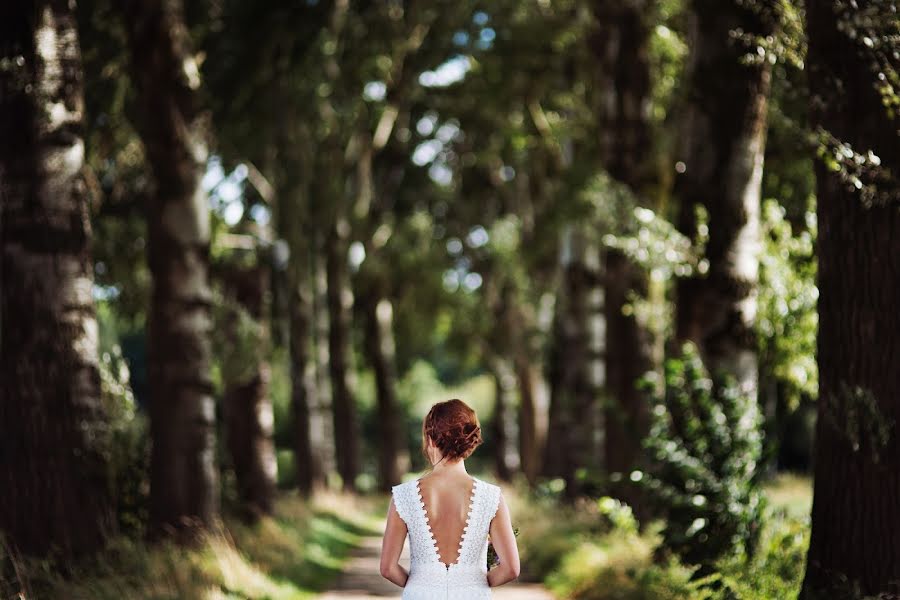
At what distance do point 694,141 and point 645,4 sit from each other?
19.2ft

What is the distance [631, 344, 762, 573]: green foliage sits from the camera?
9016 millimetres

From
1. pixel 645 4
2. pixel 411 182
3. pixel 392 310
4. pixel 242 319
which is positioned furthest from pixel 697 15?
pixel 392 310

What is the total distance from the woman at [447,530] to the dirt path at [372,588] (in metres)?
6.97

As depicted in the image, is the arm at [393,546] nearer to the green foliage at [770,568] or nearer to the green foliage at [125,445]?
the green foliage at [770,568]

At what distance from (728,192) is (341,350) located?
20.5 metres

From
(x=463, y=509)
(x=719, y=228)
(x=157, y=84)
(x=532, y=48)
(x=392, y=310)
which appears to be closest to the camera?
(x=463, y=509)

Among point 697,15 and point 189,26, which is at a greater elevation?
point 189,26

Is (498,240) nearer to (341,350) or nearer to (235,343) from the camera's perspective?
(341,350)

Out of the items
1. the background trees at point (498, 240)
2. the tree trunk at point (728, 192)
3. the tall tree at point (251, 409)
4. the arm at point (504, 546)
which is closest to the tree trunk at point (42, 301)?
the background trees at point (498, 240)

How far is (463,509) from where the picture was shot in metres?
5.54

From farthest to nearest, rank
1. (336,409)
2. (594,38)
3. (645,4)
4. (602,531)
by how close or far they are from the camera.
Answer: (336,409)
(594,38)
(645,4)
(602,531)

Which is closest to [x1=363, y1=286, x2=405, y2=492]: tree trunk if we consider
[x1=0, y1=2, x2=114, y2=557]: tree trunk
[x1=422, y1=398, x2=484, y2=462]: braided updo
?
[x1=0, y1=2, x2=114, y2=557]: tree trunk

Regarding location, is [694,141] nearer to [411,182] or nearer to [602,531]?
[602,531]

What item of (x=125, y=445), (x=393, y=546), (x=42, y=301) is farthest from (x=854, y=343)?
(x=125, y=445)
